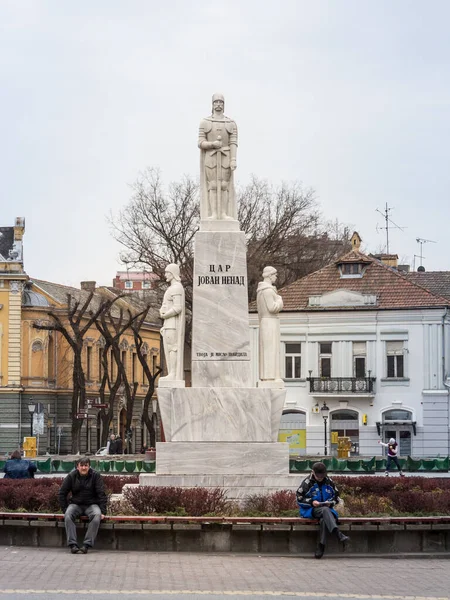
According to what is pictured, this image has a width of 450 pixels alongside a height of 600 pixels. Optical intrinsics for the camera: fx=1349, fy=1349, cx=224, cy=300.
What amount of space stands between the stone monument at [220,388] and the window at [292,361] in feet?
122

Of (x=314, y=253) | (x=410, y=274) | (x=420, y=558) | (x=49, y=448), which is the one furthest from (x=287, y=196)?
(x=420, y=558)

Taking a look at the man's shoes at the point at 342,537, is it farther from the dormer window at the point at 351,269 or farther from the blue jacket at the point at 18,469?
the dormer window at the point at 351,269

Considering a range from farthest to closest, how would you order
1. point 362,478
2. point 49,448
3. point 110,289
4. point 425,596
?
point 110,289, point 49,448, point 362,478, point 425,596

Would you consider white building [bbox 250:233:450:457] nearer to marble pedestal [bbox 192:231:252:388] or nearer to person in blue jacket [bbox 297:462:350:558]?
marble pedestal [bbox 192:231:252:388]

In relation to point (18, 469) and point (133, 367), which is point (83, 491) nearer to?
point (18, 469)

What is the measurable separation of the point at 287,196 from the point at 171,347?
142 feet

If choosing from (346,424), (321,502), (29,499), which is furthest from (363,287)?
(321,502)

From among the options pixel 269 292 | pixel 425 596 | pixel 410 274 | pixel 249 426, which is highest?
pixel 410 274

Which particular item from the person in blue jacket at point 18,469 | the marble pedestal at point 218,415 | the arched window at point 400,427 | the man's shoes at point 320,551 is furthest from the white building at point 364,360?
the man's shoes at point 320,551

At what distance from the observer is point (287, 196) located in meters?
64.9

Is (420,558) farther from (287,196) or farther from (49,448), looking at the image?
(49,448)

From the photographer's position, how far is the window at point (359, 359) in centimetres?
5891

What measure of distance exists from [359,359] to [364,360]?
24 cm

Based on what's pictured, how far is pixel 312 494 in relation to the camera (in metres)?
17.8
